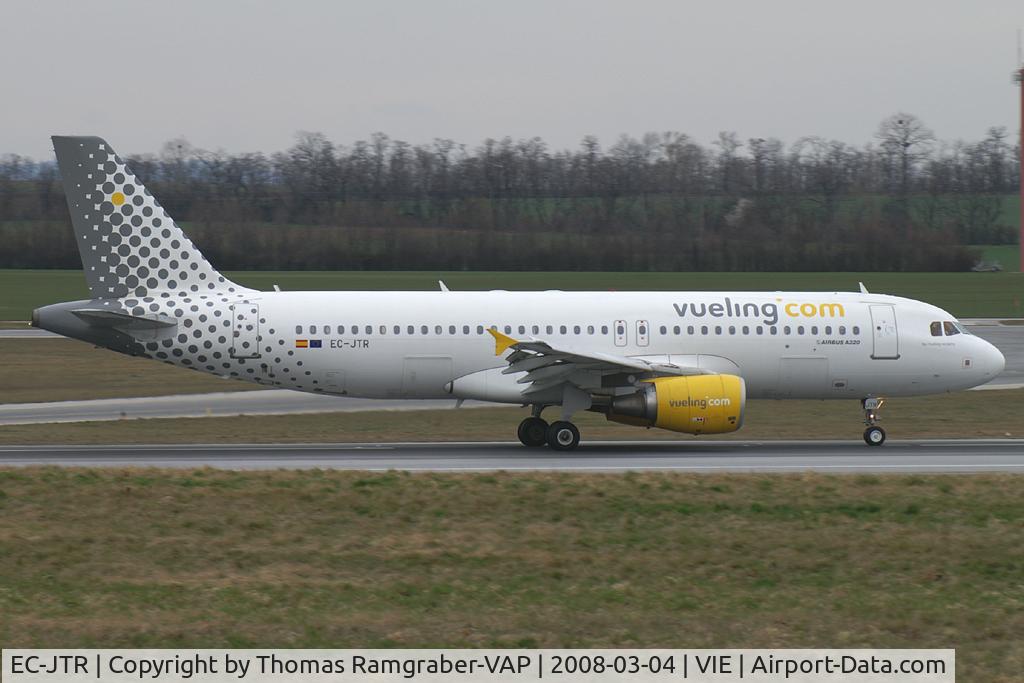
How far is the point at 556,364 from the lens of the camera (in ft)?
89.2

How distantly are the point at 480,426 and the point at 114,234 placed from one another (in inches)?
401

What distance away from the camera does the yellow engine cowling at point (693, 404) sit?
26.2 m

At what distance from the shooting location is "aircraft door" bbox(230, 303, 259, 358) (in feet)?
92.2

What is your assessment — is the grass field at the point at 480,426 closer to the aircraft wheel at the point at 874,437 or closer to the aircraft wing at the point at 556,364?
the aircraft wheel at the point at 874,437

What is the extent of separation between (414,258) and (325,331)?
4866 centimetres

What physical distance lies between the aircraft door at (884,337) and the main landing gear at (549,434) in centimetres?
701

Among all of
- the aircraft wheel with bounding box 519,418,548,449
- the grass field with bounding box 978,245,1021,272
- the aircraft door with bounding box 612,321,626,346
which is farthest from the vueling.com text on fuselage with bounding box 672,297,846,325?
the grass field with bounding box 978,245,1021,272

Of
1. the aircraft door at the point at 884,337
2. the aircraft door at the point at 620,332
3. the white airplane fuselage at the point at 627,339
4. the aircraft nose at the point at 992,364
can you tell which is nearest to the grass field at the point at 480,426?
the aircraft nose at the point at 992,364

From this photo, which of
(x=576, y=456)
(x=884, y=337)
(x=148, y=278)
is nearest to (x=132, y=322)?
(x=148, y=278)

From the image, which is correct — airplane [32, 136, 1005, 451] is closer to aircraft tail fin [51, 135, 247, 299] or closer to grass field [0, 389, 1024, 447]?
aircraft tail fin [51, 135, 247, 299]
